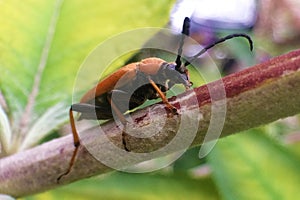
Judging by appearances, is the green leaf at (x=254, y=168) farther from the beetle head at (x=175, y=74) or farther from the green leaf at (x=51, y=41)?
the green leaf at (x=51, y=41)

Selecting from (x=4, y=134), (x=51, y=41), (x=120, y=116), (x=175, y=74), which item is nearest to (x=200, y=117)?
(x=120, y=116)

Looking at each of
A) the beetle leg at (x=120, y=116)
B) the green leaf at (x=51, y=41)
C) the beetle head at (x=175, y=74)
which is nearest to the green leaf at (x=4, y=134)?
the green leaf at (x=51, y=41)

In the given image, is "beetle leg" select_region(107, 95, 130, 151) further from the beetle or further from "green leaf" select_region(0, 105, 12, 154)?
"green leaf" select_region(0, 105, 12, 154)

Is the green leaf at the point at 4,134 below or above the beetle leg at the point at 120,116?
below

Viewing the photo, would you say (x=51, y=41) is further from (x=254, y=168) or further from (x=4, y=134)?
(x=254, y=168)

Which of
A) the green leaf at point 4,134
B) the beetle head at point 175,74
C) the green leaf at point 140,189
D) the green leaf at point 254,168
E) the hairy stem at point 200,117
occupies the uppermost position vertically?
the hairy stem at point 200,117

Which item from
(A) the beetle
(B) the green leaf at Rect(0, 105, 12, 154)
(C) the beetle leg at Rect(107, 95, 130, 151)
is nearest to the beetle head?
(A) the beetle

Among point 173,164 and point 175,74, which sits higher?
point 175,74
